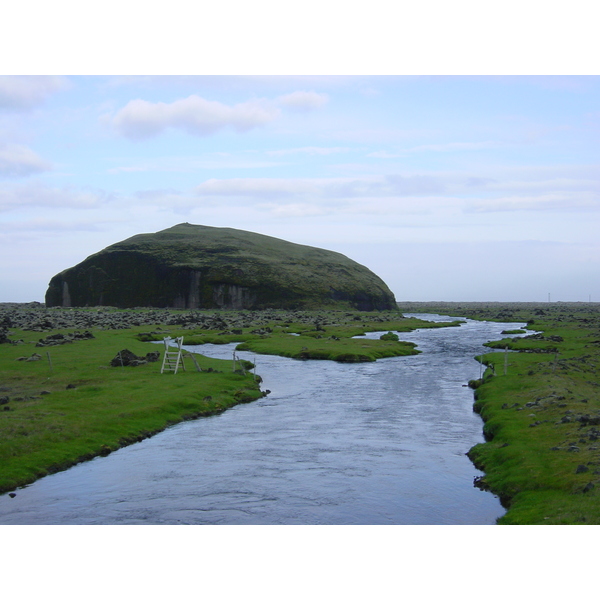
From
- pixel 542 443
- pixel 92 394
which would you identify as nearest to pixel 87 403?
pixel 92 394

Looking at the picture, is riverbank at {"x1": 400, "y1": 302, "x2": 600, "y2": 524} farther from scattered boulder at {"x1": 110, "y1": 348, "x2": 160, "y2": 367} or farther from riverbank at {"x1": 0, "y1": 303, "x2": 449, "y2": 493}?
scattered boulder at {"x1": 110, "y1": 348, "x2": 160, "y2": 367}

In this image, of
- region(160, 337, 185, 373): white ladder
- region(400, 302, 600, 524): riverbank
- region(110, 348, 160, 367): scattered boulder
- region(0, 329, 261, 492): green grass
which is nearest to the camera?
region(400, 302, 600, 524): riverbank

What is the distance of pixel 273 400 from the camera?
147 feet

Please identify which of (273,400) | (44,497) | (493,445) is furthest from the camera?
(273,400)

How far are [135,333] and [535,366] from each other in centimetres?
6194

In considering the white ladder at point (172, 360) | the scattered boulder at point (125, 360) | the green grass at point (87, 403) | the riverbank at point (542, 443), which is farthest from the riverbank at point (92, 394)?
the riverbank at point (542, 443)

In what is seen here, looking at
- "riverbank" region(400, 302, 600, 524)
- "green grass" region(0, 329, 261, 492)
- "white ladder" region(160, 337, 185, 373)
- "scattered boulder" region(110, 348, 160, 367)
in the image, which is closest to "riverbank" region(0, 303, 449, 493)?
"green grass" region(0, 329, 261, 492)

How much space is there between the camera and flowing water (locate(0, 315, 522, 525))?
2230cm

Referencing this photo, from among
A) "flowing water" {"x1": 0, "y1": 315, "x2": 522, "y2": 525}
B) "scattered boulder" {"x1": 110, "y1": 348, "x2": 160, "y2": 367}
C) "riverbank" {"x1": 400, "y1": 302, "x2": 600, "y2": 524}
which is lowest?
"flowing water" {"x1": 0, "y1": 315, "x2": 522, "y2": 525}

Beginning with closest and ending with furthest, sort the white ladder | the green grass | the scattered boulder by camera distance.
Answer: the green grass → the white ladder → the scattered boulder

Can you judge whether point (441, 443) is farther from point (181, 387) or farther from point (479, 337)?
point (479, 337)

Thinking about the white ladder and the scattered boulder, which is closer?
the white ladder

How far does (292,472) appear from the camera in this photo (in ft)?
90.2

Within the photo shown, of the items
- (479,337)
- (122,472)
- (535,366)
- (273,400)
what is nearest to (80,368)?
(273,400)
